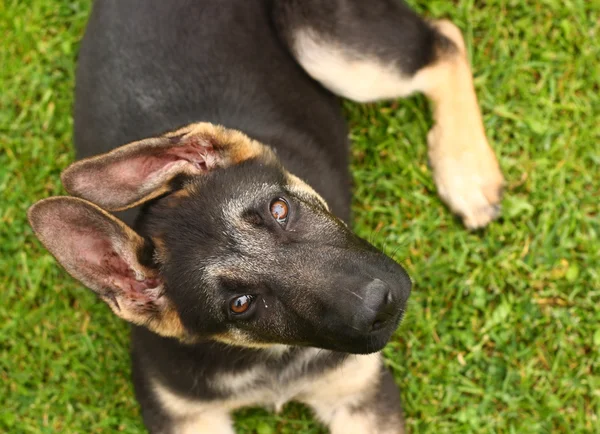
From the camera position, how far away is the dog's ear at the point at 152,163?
2689mm

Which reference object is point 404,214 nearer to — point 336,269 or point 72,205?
point 336,269

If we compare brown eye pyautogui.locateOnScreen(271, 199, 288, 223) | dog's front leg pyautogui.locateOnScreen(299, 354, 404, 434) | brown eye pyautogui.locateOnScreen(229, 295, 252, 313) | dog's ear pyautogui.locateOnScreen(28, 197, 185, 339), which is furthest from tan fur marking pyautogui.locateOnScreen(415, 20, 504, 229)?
dog's ear pyautogui.locateOnScreen(28, 197, 185, 339)

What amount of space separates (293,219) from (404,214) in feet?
5.67

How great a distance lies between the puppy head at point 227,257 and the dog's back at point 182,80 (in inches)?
24.0

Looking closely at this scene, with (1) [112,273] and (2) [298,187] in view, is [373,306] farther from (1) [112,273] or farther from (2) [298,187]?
(1) [112,273]

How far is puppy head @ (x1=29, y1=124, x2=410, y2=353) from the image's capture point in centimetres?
288

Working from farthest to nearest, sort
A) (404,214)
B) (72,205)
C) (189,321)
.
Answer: (404,214)
(189,321)
(72,205)

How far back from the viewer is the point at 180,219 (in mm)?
3152

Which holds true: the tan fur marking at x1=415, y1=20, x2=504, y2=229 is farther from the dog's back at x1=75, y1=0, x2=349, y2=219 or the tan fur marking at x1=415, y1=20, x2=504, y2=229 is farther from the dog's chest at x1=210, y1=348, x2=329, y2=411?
the dog's chest at x1=210, y1=348, x2=329, y2=411

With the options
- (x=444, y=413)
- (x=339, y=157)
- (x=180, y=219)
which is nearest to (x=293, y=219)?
(x=180, y=219)

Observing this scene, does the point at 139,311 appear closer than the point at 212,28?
Yes

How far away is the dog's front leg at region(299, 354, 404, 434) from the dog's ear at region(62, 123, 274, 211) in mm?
1302

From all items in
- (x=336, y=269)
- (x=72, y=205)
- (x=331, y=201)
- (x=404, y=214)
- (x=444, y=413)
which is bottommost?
(x=444, y=413)

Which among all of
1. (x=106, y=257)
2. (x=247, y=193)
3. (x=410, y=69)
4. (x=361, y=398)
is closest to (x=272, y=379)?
→ (x=361, y=398)
